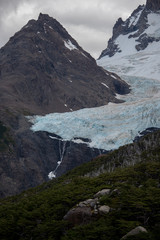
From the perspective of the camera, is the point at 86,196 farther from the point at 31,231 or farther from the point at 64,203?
the point at 31,231

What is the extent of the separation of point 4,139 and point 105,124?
3821cm

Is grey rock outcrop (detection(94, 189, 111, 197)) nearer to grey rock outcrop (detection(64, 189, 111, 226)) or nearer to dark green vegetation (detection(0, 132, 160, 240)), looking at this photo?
dark green vegetation (detection(0, 132, 160, 240))

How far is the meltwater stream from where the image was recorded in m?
141

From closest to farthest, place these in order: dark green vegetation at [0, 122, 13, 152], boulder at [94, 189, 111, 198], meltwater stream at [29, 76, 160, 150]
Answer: boulder at [94, 189, 111, 198]
meltwater stream at [29, 76, 160, 150]
dark green vegetation at [0, 122, 13, 152]

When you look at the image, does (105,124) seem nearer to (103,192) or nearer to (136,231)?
(103,192)

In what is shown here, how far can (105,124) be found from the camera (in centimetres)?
15200

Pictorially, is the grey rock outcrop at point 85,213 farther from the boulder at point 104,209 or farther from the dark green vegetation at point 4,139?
the dark green vegetation at point 4,139

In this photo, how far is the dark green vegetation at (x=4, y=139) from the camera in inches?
6038

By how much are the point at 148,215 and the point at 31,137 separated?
135 m

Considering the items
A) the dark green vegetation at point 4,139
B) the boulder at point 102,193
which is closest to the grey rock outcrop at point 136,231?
the boulder at point 102,193

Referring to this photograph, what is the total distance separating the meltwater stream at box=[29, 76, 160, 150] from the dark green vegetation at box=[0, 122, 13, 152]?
9.83 metres

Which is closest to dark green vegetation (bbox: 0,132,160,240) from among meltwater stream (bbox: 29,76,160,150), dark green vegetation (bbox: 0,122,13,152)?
meltwater stream (bbox: 29,76,160,150)

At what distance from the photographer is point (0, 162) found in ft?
476

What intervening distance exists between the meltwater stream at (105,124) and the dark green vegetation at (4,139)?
9.83 m
